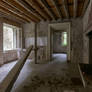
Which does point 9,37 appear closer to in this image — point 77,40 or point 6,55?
point 6,55

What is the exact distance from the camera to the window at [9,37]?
16.3 ft

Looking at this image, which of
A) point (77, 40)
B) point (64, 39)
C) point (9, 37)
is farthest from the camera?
point (64, 39)

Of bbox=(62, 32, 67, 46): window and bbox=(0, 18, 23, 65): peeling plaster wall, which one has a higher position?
bbox=(62, 32, 67, 46): window

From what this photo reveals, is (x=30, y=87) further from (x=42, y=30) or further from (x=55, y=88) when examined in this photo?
(x=42, y=30)

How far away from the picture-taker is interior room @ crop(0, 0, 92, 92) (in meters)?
2.79

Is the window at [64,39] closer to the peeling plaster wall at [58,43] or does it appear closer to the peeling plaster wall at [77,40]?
the peeling plaster wall at [58,43]

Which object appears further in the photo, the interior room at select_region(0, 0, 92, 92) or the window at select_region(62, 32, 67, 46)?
the window at select_region(62, 32, 67, 46)

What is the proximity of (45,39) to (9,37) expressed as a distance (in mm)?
2535

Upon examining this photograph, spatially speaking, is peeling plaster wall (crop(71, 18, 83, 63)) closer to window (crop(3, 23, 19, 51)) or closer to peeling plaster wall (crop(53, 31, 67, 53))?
window (crop(3, 23, 19, 51))

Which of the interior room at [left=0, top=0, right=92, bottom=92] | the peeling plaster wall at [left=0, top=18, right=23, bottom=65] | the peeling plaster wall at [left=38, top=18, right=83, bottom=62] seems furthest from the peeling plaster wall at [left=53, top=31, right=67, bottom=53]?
the peeling plaster wall at [left=0, top=18, right=23, bottom=65]

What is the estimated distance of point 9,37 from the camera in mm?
5402

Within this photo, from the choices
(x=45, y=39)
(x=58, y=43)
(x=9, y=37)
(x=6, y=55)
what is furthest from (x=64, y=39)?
(x=6, y=55)

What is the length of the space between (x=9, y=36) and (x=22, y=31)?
1.00 metres

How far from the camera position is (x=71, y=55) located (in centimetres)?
485
